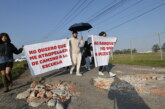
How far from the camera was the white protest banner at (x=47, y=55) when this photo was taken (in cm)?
540

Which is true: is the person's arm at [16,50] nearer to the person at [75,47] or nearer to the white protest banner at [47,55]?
the white protest banner at [47,55]

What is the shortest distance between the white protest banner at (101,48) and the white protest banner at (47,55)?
113 cm

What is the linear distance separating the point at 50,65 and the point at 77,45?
133cm

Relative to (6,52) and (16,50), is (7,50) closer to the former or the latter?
(6,52)

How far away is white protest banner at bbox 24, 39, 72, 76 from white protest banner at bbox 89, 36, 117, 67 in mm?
1126

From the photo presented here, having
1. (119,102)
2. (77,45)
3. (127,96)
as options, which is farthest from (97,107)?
(77,45)

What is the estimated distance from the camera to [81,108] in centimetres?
278

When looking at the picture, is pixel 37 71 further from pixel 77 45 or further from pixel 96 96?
pixel 96 96

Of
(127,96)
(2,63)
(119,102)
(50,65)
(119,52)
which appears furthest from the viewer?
(119,52)

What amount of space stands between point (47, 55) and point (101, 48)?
233 cm

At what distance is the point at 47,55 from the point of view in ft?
19.1

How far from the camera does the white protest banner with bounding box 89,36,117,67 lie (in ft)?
20.5

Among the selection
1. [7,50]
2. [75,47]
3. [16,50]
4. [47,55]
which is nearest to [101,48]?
[75,47]

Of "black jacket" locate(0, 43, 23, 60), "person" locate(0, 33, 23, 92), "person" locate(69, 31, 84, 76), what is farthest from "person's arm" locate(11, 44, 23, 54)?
"person" locate(69, 31, 84, 76)
